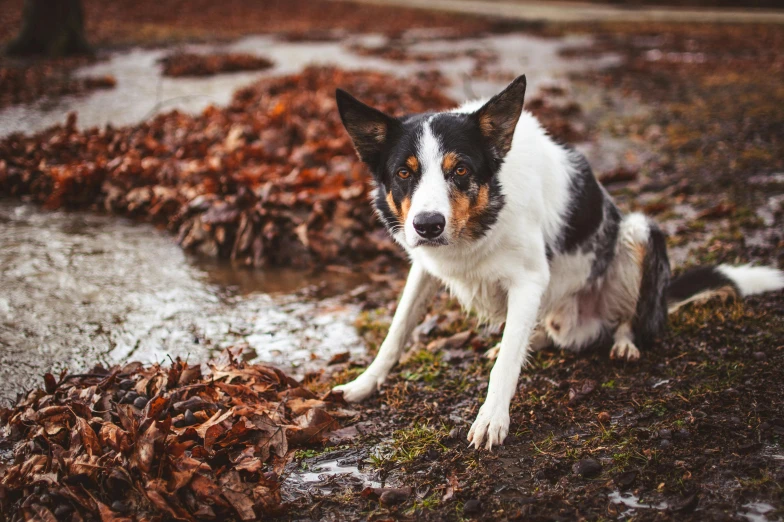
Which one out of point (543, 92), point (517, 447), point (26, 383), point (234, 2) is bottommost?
point (26, 383)

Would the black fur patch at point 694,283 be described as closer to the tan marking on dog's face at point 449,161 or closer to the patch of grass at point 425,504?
the tan marking on dog's face at point 449,161

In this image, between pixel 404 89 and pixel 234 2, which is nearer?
pixel 404 89

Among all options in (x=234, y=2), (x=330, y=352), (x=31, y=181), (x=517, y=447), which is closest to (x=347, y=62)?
(x=31, y=181)

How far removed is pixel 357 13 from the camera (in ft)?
91.4

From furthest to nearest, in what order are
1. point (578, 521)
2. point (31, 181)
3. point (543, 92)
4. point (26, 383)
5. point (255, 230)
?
point (543, 92) → point (31, 181) → point (255, 230) → point (26, 383) → point (578, 521)

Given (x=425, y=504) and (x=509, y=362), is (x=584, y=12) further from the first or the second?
(x=425, y=504)

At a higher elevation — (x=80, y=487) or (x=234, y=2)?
(x=234, y=2)

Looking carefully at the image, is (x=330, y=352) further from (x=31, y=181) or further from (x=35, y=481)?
(x=31, y=181)

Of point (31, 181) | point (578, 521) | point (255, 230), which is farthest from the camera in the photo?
A: point (31, 181)

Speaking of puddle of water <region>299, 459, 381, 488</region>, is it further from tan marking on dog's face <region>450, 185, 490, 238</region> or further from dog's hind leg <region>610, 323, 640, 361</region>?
dog's hind leg <region>610, 323, 640, 361</region>

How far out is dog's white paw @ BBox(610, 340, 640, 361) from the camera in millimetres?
4039

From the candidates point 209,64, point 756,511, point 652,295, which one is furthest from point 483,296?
point 209,64

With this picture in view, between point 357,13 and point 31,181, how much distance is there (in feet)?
77.5

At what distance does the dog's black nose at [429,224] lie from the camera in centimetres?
312
